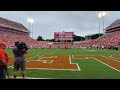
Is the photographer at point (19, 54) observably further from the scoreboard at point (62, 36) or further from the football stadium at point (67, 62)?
the scoreboard at point (62, 36)

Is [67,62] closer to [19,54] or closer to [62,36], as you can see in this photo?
[19,54]

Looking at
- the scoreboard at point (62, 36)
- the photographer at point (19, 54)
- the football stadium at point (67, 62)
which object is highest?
the scoreboard at point (62, 36)

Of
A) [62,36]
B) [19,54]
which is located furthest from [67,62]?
[62,36]

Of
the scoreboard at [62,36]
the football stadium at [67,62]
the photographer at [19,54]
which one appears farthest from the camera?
the scoreboard at [62,36]

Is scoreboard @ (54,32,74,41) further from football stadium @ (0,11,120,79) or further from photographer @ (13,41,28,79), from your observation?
photographer @ (13,41,28,79)

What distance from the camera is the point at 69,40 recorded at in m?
78.5

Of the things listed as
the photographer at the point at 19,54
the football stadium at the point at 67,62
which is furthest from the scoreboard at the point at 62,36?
the photographer at the point at 19,54

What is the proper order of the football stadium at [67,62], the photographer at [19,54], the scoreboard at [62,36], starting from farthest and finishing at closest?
the scoreboard at [62,36] < the football stadium at [67,62] < the photographer at [19,54]

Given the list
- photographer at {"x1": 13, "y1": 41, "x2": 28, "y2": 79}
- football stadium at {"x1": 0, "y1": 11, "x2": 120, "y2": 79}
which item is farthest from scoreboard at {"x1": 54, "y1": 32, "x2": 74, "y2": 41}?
photographer at {"x1": 13, "y1": 41, "x2": 28, "y2": 79}

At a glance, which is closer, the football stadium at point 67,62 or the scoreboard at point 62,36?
the football stadium at point 67,62

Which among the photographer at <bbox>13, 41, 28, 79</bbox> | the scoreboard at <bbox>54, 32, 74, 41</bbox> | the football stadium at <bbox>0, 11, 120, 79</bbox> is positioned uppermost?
the scoreboard at <bbox>54, 32, 74, 41</bbox>
